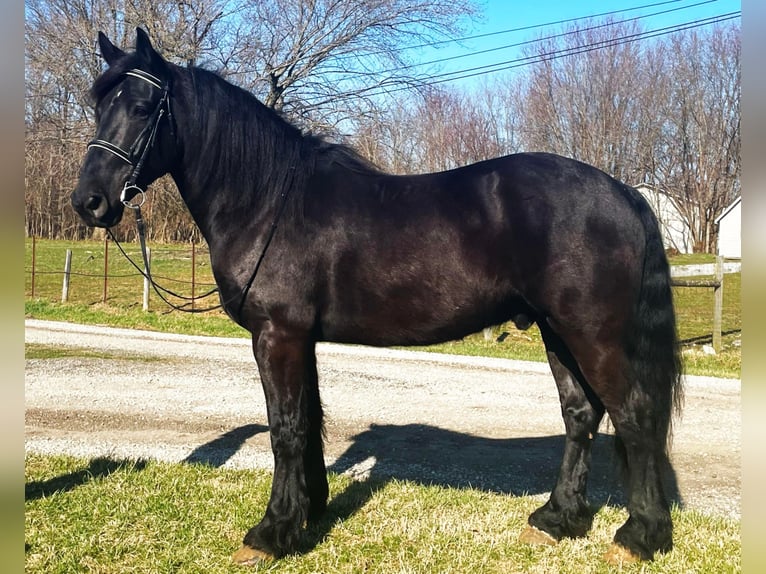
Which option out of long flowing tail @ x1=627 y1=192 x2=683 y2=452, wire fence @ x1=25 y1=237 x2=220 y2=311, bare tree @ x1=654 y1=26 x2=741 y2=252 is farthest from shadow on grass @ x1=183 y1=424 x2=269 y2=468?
bare tree @ x1=654 y1=26 x2=741 y2=252

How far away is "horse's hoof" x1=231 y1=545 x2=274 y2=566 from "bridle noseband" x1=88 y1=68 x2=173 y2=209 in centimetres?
192

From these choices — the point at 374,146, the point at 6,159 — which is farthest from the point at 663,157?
the point at 6,159

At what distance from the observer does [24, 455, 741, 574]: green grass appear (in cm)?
310

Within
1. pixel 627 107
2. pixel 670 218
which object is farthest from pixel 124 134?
pixel 670 218

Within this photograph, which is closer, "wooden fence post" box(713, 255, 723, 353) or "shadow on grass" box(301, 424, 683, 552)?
"shadow on grass" box(301, 424, 683, 552)

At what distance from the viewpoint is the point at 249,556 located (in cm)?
315

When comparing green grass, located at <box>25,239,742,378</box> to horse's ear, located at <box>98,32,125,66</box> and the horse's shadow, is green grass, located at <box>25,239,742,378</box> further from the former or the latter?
horse's ear, located at <box>98,32,125,66</box>

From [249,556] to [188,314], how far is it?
42.4ft

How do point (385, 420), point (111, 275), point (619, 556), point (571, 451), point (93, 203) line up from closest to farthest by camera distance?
point (93, 203) → point (619, 556) → point (571, 451) → point (385, 420) → point (111, 275)

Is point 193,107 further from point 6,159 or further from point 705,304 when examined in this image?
point 705,304

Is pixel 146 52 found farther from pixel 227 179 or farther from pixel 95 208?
pixel 95 208

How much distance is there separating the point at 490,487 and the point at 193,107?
3.26 meters

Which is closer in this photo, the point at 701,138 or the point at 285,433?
the point at 285,433

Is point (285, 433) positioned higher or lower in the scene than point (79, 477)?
higher
